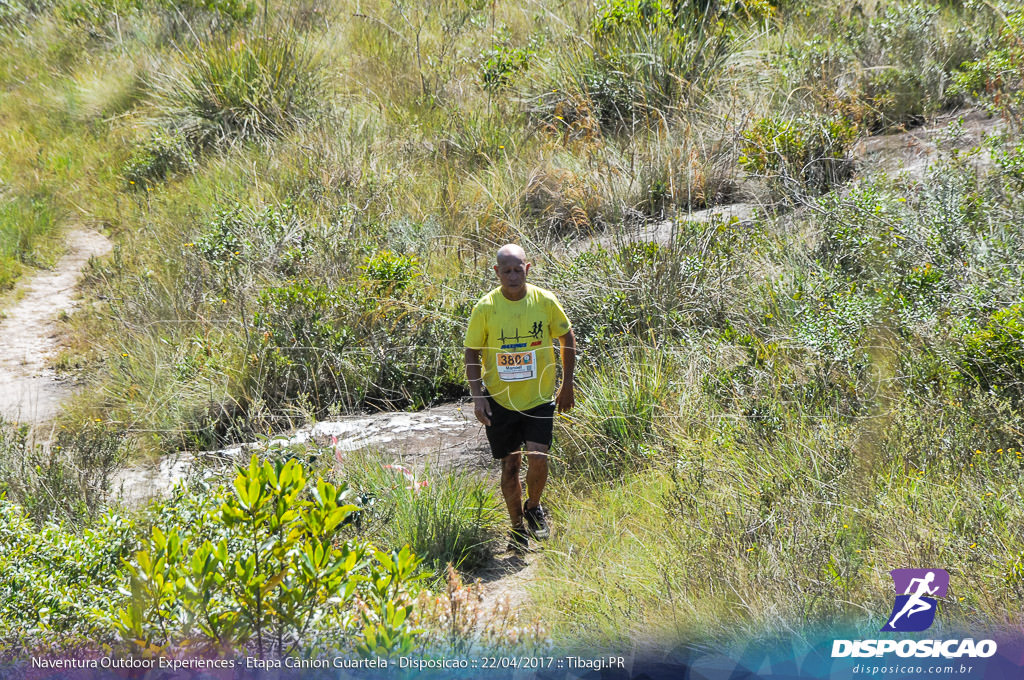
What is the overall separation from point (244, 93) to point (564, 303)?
21.7 feet

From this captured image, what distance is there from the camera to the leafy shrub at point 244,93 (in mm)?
11273

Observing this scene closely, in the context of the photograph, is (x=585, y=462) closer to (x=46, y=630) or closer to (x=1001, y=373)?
(x=1001, y=373)

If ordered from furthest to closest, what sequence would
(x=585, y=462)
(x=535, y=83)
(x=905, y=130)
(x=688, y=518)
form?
1. (x=535, y=83)
2. (x=905, y=130)
3. (x=585, y=462)
4. (x=688, y=518)

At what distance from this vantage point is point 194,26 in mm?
13906

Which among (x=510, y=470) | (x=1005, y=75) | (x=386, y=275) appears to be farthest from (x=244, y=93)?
(x=1005, y=75)

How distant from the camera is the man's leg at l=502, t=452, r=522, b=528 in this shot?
5203mm

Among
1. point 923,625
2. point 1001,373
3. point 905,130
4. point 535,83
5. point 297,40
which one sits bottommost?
point 923,625

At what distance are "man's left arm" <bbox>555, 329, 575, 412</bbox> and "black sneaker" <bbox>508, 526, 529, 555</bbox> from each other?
0.85 metres

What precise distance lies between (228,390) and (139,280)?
8.89 ft

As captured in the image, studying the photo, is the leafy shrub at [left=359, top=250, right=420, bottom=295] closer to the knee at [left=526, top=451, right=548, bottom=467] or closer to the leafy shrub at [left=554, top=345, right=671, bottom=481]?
the leafy shrub at [left=554, top=345, right=671, bottom=481]

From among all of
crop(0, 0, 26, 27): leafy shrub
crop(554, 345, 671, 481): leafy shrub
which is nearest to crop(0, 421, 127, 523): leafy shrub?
crop(554, 345, 671, 481): leafy shrub

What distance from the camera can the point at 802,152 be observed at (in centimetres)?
816

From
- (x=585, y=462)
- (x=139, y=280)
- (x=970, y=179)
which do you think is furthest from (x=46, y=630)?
(x=970, y=179)

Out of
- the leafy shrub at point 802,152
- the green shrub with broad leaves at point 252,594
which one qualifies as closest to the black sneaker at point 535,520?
the green shrub with broad leaves at point 252,594
